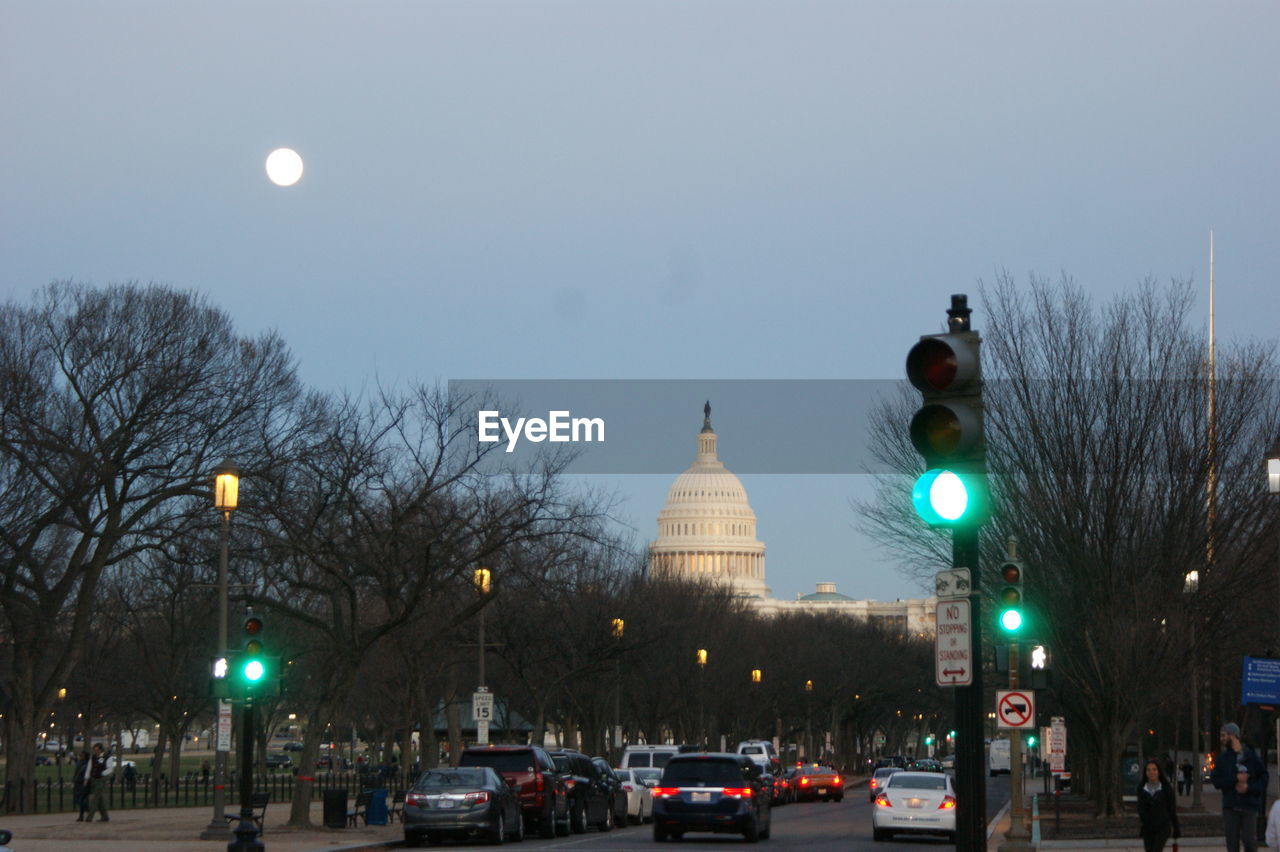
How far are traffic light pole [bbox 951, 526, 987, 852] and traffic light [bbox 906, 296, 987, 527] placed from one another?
0.30 m

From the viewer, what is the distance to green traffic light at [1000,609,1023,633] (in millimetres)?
18328

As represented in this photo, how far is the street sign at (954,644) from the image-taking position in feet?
31.4

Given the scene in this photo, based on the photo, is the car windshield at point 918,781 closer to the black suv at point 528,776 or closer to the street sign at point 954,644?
the black suv at point 528,776

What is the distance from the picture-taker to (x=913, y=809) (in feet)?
115

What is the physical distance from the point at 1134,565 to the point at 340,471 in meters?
19.2

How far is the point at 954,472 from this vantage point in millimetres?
8961

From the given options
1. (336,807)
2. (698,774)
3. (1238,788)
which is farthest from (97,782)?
(1238,788)

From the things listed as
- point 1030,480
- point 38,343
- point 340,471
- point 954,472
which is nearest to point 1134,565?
point 1030,480

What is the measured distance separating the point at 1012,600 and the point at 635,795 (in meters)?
27.8

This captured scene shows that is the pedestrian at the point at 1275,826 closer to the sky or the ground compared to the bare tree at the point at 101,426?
closer to the ground

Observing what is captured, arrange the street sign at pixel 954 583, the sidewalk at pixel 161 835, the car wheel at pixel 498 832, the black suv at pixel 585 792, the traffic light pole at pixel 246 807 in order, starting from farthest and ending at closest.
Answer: the black suv at pixel 585 792 → the car wheel at pixel 498 832 → the sidewalk at pixel 161 835 → the traffic light pole at pixel 246 807 → the street sign at pixel 954 583

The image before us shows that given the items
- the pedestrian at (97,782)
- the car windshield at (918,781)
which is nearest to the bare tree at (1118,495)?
the car windshield at (918,781)

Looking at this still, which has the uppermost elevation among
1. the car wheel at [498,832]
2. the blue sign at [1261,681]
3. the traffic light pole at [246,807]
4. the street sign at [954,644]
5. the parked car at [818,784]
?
the street sign at [954,644]

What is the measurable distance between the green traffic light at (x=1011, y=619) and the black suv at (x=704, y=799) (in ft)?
47.2
